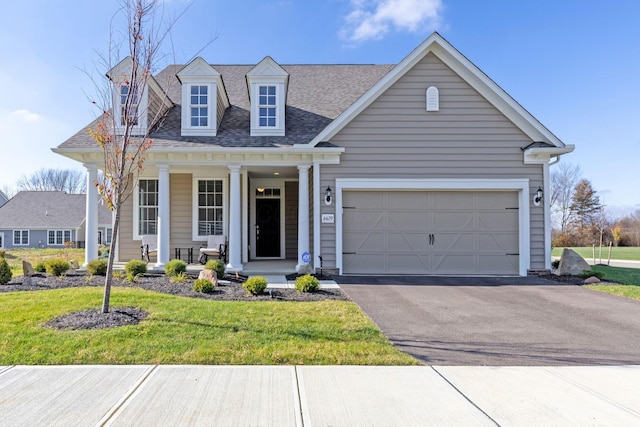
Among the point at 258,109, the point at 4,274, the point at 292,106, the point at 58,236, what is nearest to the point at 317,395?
the point at 4,274

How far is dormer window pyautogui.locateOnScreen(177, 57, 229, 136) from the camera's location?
10289 mm

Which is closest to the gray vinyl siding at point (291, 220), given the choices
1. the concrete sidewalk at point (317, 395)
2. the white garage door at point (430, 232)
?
the white garage door at point (430, 232)

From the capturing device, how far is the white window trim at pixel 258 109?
10445 millimetres

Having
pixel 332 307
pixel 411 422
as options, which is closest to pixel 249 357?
pixel 411 422

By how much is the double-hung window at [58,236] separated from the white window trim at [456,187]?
37.0 m

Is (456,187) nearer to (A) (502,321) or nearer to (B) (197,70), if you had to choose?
(A) (502,321)

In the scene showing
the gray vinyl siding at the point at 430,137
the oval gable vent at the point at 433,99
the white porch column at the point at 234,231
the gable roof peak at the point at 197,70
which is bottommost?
the white porch column at the point at 234,231

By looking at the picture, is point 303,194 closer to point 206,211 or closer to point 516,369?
point 206,211

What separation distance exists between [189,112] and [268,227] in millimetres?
4779

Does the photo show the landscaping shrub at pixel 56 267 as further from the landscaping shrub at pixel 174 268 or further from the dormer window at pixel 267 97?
the dormer window at pixel 267 97

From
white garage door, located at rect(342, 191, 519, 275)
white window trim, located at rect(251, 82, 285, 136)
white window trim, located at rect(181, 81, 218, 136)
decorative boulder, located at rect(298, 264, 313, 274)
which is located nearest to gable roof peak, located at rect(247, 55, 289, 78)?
white window trim, located at rect(251, 82, 285, 136)

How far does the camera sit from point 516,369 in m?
3.79

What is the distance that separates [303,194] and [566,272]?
24.8 ft

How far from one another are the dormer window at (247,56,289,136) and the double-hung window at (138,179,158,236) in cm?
446
